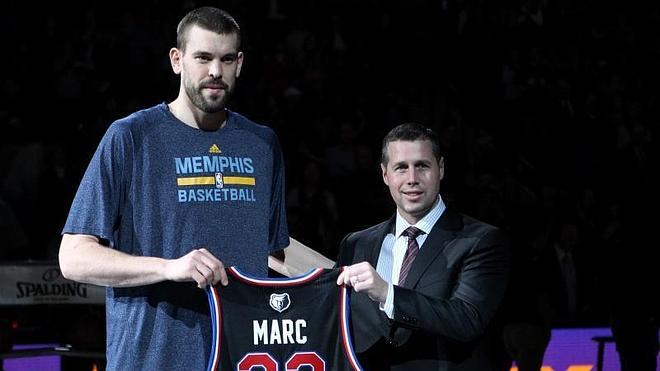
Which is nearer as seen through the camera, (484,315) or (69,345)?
(484,315)

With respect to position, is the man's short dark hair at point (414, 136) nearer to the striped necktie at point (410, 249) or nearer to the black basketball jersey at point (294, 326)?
the striped necktie at point (410, 249)

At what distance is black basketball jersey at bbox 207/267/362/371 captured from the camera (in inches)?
173

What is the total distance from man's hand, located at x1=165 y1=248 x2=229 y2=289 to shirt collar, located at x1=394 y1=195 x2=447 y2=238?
1176 millimetres

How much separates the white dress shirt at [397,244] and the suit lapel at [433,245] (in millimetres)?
31

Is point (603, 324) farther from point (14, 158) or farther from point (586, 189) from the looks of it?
point (14, 158)

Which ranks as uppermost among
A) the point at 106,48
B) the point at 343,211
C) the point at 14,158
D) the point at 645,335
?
the point at 106,48


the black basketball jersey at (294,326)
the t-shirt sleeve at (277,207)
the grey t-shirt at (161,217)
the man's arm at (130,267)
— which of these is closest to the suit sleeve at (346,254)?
the t-shirt sleeve at (277,207)

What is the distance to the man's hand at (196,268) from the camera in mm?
3965

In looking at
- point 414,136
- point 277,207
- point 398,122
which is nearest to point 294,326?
point 277,207

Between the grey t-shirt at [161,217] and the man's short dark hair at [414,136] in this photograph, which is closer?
the grey t-shirt at [161,217]

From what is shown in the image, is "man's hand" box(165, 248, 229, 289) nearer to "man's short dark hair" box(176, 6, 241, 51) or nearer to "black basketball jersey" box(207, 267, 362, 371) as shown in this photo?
"black basketball jersey" box(207, 267, 362, 371)

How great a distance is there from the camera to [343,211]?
11320 mm

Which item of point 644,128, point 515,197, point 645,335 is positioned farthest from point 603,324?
point 644,128

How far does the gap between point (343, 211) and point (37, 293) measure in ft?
11.6
